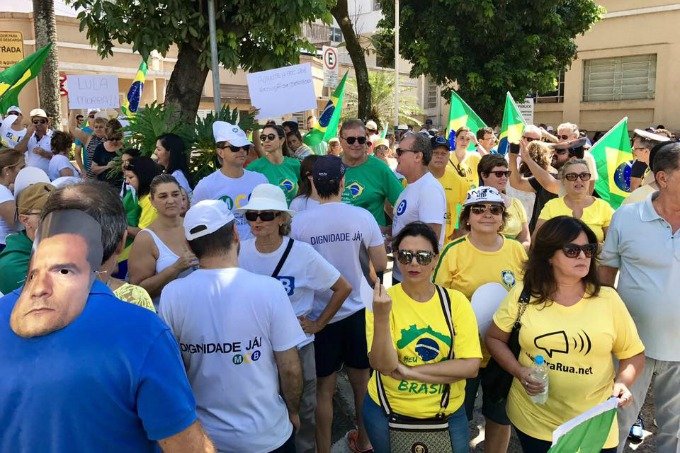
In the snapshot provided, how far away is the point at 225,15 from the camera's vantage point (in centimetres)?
656

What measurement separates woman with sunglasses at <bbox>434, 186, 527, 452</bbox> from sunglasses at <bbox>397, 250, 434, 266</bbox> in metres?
0.57

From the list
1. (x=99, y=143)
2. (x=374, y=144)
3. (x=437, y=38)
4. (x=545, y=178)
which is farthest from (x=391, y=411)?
(x=437, y=38)

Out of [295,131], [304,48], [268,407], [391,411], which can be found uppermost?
[304,48]

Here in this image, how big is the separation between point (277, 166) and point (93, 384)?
13.7 feet

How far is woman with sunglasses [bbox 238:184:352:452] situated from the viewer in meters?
3.07

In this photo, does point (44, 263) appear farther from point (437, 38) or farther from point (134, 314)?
point (437, 38)

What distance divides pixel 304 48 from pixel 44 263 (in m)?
5.97

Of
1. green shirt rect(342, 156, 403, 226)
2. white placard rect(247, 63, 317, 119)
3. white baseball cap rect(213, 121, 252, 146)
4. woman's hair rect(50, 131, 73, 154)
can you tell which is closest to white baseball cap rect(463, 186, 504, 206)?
green shirt rect(342, 156, 403, 226)

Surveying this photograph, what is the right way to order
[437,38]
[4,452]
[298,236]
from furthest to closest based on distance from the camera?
1. [437,38]
2. [298,236]
3. [4,452]

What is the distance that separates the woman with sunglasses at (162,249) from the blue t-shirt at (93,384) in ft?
5.27

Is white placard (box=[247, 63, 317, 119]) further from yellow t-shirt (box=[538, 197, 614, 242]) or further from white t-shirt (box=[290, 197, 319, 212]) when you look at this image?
yellow t-shirt (box=[538, 197, 614, 242])

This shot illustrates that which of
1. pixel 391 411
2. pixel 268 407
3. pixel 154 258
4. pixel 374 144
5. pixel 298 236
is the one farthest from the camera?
pixel 374 144

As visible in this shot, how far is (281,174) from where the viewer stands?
212 inches

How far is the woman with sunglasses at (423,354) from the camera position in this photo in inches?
106
